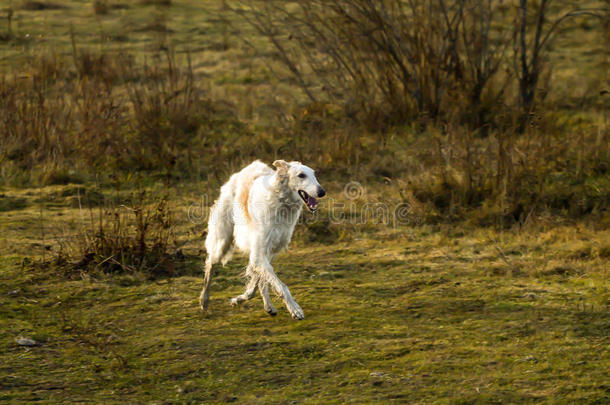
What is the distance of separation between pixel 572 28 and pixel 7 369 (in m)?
16.6

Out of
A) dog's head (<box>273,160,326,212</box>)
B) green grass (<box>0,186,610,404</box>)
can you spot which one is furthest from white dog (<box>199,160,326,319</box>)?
green grass (<box>0,186,610,404</box>)

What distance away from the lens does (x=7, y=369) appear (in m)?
4.87

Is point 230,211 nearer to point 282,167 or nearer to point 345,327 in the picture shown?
point 282,167

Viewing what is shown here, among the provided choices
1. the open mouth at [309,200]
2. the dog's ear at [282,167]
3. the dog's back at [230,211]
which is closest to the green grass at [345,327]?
the dog's back at [230,211]

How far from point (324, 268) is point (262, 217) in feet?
4.89

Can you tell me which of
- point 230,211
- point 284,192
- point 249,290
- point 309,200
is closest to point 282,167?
point 284,192

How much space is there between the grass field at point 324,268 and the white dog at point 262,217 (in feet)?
1.00

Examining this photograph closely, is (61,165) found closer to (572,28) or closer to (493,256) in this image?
(493,256)

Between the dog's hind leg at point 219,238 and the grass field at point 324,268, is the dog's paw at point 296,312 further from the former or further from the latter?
the dog's hind leg at point 219,238

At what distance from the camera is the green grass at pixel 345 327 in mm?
4590

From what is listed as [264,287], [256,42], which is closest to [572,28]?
[256,42]

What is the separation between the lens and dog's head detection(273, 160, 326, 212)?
5.55 metres

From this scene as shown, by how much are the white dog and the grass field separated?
30cm

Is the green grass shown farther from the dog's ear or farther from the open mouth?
the dog's ear
